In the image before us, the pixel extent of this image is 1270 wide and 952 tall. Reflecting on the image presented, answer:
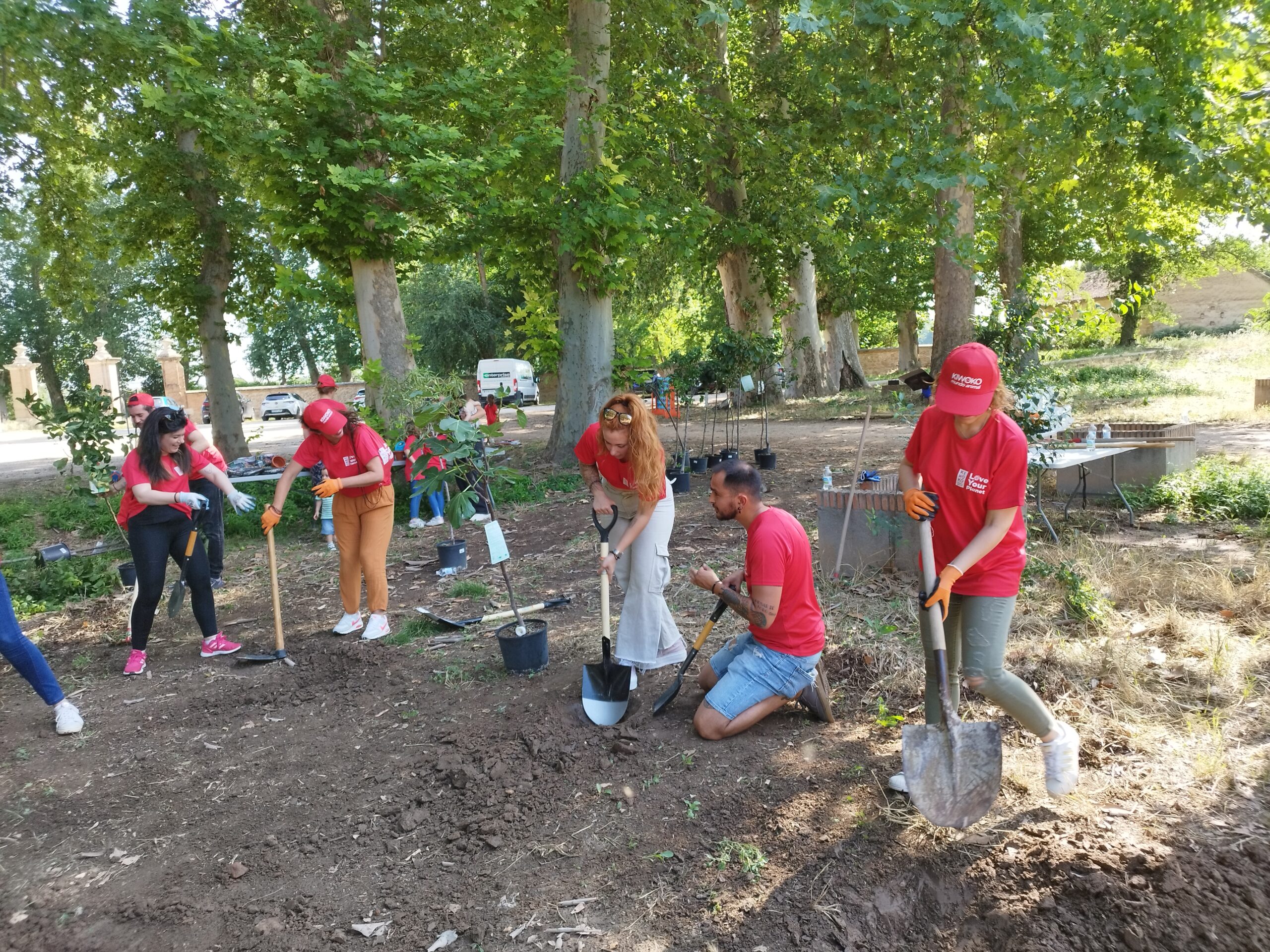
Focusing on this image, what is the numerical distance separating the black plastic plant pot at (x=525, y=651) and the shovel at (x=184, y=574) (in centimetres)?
206

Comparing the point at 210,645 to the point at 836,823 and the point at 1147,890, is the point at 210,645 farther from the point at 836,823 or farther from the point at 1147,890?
the point at 1147,890

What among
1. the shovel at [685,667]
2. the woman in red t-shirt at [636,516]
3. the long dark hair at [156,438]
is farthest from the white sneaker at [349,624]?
the shovel at [685,667]

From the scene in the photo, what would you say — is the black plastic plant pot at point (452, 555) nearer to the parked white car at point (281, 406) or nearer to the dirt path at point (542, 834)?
the dirt path at point (542, 834)

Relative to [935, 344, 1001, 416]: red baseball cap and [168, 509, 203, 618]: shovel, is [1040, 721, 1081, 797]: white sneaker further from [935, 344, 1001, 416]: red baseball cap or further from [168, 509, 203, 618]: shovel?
[168, 509, 203, 618]: shovel

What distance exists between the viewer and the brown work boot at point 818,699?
3.65 metres

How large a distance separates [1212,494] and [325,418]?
23.0 feet

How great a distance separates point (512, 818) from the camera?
3.27 m

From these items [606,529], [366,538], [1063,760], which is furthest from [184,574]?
[1063,760]

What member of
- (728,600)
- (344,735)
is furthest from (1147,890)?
(344,735)

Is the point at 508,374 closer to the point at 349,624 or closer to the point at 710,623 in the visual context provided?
the point at 349,624

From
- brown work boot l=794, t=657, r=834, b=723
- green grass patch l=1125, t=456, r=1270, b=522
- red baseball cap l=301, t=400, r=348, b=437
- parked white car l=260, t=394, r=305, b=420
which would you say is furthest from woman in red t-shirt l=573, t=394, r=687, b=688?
parked white car l=260, t=394, r=305, b=420

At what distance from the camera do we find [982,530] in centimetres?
280

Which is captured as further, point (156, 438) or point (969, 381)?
point (156, 438)

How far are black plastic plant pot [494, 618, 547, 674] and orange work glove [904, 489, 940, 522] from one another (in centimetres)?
237
